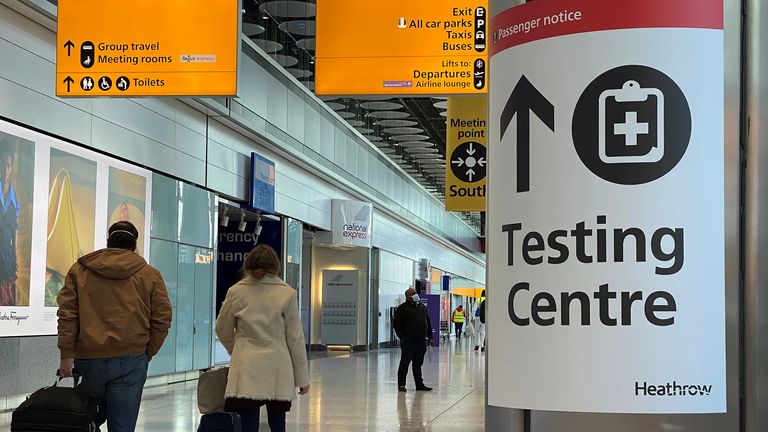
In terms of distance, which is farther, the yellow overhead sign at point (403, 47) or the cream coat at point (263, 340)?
the yellow overhead sign at point (403, 47)

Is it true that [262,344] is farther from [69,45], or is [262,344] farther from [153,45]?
[69,45]

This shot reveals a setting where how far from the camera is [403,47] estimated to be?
8961 millimetres

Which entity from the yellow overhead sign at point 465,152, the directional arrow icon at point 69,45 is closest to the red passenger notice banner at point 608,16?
the directional arrow icon at point 69,45

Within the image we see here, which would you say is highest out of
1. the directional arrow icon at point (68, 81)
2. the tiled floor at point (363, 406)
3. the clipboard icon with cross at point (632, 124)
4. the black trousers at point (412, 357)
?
the directional arrow icon at point (68, 81)

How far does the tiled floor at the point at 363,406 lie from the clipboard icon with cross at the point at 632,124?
24.3 ft

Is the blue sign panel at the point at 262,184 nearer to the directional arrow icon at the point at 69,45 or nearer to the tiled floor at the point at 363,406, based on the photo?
the tiled floor at the point at 363,406

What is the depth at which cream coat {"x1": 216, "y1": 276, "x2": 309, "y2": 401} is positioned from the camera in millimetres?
6168

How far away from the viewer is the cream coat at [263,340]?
20.2ft

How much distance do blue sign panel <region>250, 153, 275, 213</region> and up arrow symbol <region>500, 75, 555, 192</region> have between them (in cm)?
1710

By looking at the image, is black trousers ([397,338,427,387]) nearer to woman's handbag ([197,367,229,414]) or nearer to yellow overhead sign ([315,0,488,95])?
yellow overhead sign ([315,0,488,95])

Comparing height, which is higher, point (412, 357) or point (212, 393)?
point (212, 393)

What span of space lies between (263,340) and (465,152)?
10.1 metres

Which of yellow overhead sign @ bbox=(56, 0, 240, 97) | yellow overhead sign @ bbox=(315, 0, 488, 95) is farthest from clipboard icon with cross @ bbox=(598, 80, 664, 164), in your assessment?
yellow overhead sign @ bbox=(56, 0, 240, 97)

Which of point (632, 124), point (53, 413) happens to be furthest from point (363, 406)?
point (632, 124)
